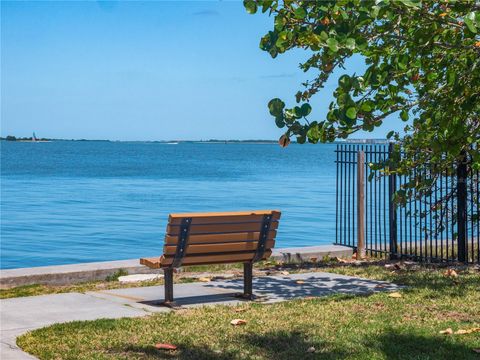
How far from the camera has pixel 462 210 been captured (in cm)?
1396

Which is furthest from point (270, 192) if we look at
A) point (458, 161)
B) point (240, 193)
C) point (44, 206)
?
point (458, 161)

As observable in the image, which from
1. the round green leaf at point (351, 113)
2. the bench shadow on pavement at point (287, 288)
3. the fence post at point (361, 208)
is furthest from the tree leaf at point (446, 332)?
the fence post at point (361, 208)

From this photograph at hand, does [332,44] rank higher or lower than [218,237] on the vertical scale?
higher

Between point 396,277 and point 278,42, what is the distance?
20.8 ft

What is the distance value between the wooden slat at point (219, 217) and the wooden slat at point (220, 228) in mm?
56

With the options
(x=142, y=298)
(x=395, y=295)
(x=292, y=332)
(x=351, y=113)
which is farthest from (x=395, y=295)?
(x=351, y=113)

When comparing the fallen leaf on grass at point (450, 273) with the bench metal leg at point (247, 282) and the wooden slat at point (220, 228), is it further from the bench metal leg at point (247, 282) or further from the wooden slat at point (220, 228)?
the bench metal leg at point (247, 282)

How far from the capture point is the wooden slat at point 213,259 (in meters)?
10.1

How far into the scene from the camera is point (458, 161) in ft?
45.0

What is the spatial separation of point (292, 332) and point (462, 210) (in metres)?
6.42

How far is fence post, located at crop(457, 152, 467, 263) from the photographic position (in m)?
13.9

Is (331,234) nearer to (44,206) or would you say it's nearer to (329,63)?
(44,206)

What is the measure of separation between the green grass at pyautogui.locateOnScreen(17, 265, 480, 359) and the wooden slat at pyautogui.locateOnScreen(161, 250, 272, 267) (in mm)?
655

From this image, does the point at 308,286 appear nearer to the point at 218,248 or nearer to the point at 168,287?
the point at 218,248
